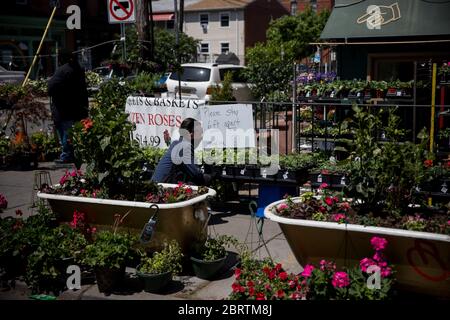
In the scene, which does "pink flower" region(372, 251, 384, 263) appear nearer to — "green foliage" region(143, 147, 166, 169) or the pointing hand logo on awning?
"green foliage" region(143, 147, 166, 169)

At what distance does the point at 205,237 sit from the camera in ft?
20.7

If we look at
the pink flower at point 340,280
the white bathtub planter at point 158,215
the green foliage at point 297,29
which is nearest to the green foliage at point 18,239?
the white bathtub planter at point 158,215

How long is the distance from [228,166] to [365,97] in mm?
2983

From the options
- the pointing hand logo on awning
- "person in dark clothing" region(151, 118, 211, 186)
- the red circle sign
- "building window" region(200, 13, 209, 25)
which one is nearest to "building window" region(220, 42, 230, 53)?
"building window" region(200, 13, 209, 25)

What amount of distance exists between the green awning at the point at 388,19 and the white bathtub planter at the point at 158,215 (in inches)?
261

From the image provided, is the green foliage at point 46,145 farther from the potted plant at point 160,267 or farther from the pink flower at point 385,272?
the pink flower at point 385,272

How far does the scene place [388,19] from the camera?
11547 millimetres

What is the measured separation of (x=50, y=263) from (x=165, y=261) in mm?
1055

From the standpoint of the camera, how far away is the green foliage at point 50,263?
18.2 ft

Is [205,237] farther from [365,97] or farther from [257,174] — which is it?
[365,97]

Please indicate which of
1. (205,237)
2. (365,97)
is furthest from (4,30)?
(205,237)

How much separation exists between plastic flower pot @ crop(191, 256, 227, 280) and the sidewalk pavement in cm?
6

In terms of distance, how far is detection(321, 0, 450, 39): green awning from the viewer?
36.6 ft

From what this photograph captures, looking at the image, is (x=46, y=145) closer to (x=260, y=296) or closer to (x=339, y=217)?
(x=339, y=217)
